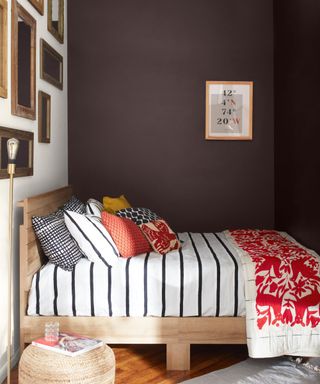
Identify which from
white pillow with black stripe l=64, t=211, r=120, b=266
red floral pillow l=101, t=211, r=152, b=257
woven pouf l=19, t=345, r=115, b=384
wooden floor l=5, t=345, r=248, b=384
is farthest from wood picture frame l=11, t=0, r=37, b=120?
wooden floor l=5, t=345, r=248, b=384

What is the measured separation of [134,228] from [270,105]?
1.96m

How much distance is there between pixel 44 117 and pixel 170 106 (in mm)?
1242

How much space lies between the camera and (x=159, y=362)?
281 centimetres

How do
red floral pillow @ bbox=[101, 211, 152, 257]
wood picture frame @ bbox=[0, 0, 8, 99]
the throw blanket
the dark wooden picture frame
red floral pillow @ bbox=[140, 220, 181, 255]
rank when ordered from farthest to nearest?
the dark wooden picture frame, red floral pillow @ bbox=[140, 220, 181, 255], red floral pillow @ bbox=[101, 211, 152, 257], the throw blanket, wood picture frame @ bbox=[0, 0, 8, 99]

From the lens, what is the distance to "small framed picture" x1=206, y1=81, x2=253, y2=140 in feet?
13.8

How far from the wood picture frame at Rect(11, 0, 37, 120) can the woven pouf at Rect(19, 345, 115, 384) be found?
52.2 inches

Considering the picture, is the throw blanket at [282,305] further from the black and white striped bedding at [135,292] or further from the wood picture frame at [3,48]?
the wood picture frame at [3,48]

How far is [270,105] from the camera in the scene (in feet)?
14.0

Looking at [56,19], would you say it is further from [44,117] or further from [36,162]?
[36,162]

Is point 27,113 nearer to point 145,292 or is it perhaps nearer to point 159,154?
point 145,292

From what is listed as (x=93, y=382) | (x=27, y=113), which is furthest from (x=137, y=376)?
(x=27, y=113)

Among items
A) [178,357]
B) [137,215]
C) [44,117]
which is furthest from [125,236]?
[44,117]

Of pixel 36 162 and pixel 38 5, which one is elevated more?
pixel 38 5

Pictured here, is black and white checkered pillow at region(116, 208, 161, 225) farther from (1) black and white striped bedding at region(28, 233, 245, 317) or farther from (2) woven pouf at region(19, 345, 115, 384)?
(2) woven pouf at region(19, 345, 115, 384)
